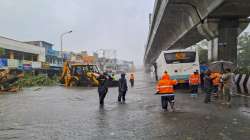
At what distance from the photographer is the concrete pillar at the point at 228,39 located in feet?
83.0

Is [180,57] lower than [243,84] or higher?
higher

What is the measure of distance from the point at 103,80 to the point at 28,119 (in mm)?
4710

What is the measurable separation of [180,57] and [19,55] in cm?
3848

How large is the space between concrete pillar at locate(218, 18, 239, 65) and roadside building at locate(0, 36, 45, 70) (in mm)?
33650

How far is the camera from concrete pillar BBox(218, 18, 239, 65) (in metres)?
25.3

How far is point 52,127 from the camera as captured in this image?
9.24 m

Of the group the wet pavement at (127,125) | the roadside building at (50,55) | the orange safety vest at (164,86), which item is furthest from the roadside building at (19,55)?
the orange safety vest at (164,86)

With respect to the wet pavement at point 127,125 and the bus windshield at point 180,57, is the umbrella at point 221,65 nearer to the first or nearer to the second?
the bus windshield at point 180,57

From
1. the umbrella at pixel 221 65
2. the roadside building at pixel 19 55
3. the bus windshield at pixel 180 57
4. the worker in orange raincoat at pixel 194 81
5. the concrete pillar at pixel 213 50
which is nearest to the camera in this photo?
the worker in orange raincoat at pixel 194 81

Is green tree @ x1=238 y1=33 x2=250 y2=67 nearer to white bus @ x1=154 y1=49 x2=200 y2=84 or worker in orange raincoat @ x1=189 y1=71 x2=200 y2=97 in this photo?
white bus @ x1=154 y1=49 x2=200 y2=84

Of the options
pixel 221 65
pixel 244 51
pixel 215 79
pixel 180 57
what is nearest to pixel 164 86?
pixel 215 79

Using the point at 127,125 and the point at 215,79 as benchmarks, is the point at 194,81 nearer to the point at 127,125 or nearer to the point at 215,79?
the point at 215,79

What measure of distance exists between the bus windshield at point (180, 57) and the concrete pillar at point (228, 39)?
7.65ft

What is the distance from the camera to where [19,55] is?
5647 centimetres
